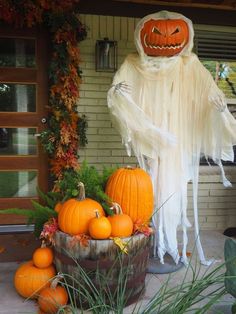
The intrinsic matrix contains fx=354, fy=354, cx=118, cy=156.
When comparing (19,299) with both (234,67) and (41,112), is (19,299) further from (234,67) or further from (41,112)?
(234,67)

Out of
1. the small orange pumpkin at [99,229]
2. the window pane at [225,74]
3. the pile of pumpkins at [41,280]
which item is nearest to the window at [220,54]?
the window pane at [225,74]

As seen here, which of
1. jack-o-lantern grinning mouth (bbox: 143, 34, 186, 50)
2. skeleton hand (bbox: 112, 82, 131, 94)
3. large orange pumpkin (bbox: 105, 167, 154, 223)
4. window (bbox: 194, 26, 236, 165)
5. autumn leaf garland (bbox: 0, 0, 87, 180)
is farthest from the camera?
window (bbox: 194, 26, 236, 165)

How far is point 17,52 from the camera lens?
3734 millimetres

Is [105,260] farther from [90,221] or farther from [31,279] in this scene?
[31,279]

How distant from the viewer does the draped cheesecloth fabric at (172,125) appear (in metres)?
2.77

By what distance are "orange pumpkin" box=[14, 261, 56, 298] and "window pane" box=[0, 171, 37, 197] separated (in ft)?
5.07

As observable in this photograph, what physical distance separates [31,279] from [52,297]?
0.26 meters

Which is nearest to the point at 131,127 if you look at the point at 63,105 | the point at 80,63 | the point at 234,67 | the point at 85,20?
the point at 63,105

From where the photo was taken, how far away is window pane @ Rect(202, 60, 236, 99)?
4070 millimetres

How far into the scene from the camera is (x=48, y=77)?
3732 millimetres

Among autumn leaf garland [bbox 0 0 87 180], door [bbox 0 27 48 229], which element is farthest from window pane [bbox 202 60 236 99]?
door [bbox 0 27 48 229]

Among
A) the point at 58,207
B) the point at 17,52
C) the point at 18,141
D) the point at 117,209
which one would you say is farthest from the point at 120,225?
the point at 17,52

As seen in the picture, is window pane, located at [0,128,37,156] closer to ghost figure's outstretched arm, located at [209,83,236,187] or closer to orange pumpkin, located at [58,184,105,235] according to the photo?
orange pumpkin, located at [58,184,105,235]

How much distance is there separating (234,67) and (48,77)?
2147 millimetres
